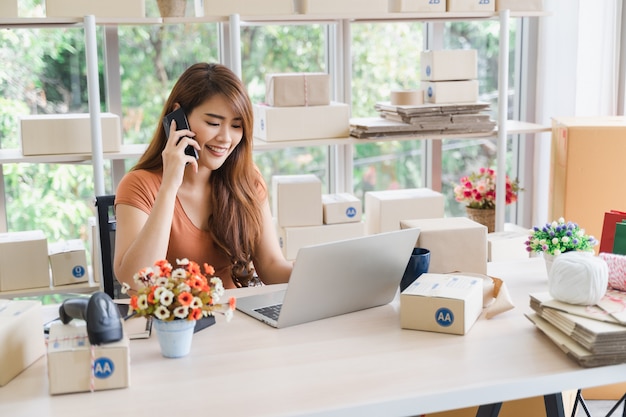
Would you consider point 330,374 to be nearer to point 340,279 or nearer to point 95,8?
point 340,279

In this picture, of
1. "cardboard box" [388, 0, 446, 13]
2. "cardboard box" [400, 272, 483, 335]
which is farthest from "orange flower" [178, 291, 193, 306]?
"cardboard box" [388, 0, 446, 13]

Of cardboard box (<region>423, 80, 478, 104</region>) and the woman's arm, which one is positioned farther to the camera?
cardboard box (<region>423, 80, 478, 104</region>)

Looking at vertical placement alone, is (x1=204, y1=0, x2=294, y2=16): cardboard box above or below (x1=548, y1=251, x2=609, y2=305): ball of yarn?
above

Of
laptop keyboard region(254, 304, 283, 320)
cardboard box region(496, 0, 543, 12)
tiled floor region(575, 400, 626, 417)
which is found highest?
cardboard box region(496, 0, 543, 12)

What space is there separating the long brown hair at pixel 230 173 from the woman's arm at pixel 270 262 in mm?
23

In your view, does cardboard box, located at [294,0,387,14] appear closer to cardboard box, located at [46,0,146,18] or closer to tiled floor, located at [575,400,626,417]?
cardboard box, located at [46,0,146,18]

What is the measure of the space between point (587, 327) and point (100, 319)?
899 mm

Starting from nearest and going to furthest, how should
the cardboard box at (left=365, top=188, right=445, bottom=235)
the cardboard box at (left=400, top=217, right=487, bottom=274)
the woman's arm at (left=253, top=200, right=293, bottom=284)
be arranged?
the cardboard box at (left=400, top=217, right=487, bottom=274)
the woman's arm at (left=253, top=200, right=293, bottom=284)
the cardboard box at (left=365, top=188, right=445, bottom=235)

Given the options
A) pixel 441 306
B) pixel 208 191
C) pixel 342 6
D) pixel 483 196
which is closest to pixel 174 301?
pixel 441 306

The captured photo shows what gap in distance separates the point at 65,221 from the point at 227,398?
266 centimetres

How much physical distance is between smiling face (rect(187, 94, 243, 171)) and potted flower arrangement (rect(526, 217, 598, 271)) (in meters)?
0.87

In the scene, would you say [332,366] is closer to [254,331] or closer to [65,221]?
[254,331]

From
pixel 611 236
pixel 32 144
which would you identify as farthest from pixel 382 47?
pixel 611 236

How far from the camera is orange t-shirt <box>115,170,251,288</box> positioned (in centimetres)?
226
